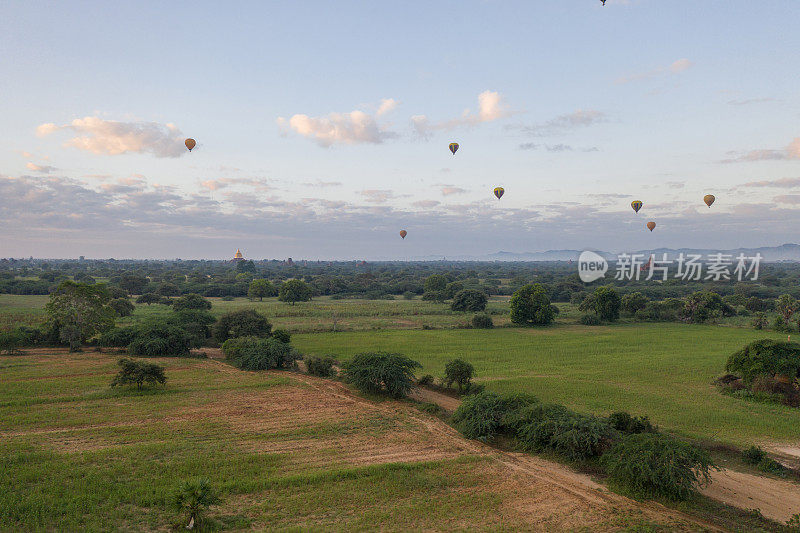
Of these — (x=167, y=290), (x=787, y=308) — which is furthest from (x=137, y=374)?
(x=167, y=290)

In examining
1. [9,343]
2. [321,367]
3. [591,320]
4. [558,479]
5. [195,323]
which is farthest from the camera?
[591,320]

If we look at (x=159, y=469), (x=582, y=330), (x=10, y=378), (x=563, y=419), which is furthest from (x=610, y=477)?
(x=582, y=330)

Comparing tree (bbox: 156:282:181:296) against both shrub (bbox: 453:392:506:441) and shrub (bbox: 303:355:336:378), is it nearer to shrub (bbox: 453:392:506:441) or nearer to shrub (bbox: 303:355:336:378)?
shrub (bbox: 303:355:336:378)

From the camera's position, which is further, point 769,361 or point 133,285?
point 133,285

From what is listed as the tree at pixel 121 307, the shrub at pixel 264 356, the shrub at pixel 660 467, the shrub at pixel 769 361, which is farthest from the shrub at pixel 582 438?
the tree at pixel 121 307

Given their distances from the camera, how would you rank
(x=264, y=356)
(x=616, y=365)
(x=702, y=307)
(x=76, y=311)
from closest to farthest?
(x=264, y=356), (x=616, y=365), (x=76, y=311), (x=702, y=307)

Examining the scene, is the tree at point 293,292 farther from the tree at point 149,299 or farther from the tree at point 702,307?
the tree at point 702,307

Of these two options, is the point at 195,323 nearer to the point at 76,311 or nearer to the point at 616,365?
the point at 76,311
